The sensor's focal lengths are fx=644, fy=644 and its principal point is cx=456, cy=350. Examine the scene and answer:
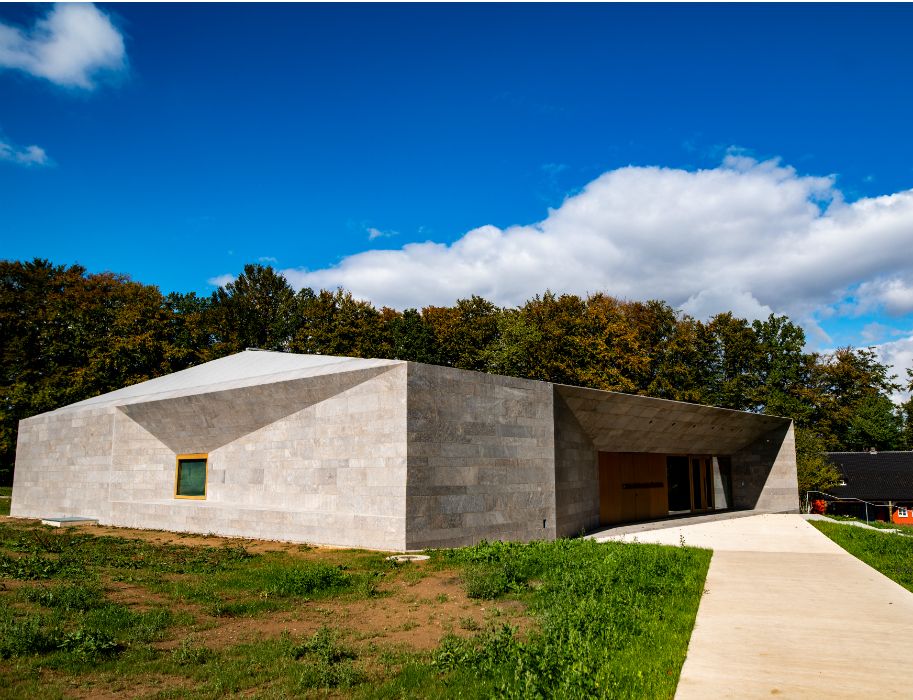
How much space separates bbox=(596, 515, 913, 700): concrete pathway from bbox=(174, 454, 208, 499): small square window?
14.6 meters

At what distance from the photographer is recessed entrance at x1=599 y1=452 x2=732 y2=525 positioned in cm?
2391

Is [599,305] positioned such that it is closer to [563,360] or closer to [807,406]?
[563,360]

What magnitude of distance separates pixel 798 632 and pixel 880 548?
10170mm

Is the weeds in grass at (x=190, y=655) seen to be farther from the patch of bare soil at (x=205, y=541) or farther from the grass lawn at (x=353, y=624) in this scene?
the patch of bare soil at (x=205, y=541)

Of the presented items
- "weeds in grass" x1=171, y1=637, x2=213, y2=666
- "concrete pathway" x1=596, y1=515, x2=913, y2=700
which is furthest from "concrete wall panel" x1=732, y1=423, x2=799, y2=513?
"weeds in grass" x1=171, y1=637, x2=213, y2=666

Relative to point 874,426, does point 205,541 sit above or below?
below

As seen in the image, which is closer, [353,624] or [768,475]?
[353,624]

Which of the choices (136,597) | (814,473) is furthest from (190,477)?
(814,473)

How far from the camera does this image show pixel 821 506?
48.4m

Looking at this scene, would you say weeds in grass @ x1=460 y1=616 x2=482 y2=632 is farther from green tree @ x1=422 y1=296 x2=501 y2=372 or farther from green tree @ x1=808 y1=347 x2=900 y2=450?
green tree @ x1=808 y1=347 x2=900 y2=450

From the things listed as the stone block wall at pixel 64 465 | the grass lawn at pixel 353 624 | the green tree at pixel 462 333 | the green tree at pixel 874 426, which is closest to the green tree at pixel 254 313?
the green tree at pixel 462 333

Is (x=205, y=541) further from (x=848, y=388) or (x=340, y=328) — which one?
(x=848, y=388)

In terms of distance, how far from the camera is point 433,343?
4753 centimetres

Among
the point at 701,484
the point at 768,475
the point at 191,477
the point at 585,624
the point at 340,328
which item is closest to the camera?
the point at 585,624
